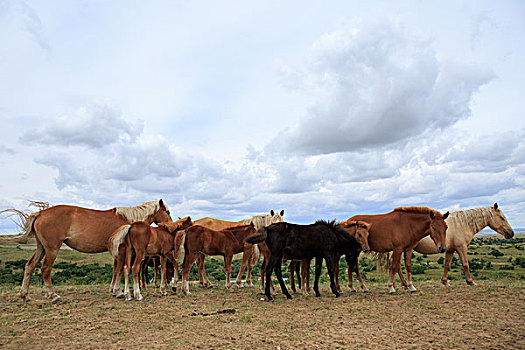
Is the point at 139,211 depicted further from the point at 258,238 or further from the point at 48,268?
the point at 258,238

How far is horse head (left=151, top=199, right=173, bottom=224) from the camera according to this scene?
11922 mm

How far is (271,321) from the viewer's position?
23.6ft

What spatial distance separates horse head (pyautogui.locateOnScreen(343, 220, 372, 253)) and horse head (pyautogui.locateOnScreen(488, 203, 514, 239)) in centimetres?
559

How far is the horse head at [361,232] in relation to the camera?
10450 millimetres

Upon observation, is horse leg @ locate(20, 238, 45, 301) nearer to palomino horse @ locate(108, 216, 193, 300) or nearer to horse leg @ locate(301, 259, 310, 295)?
palomino horse @ locate(108, 216, 193, 300)

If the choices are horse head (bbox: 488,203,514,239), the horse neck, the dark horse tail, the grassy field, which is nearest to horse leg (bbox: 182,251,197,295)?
the grassy field

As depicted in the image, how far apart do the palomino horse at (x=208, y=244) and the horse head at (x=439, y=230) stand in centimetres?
607

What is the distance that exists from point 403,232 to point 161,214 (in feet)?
27.3

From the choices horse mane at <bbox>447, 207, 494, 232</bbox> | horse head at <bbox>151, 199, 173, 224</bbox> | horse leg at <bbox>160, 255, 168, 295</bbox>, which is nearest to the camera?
horse leg at <bbox>160, 255, 168, 295</bbox>

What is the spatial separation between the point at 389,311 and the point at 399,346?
7.82ft

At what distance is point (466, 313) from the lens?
7.55m

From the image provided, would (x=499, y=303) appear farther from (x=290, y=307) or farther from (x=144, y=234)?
(x=144, y=234)

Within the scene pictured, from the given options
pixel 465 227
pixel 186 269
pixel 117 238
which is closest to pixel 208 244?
pixel 186 269

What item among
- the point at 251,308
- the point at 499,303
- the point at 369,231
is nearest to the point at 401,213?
the point at 369,231
